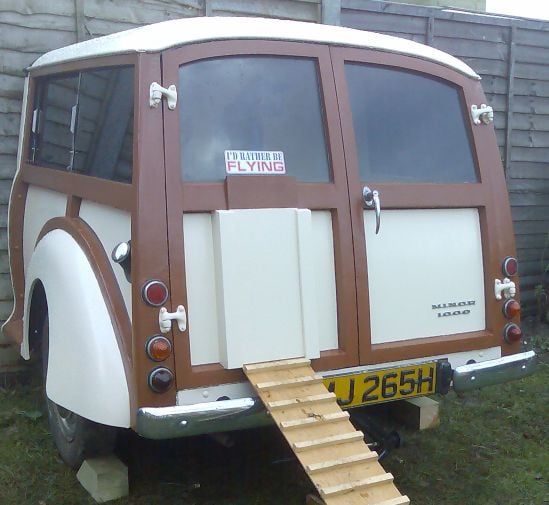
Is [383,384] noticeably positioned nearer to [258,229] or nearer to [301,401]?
[301,401]

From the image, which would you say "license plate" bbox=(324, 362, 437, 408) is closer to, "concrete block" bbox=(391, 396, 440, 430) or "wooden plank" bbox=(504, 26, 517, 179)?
"concrete block" bbox=(391, 396, 440, 430)

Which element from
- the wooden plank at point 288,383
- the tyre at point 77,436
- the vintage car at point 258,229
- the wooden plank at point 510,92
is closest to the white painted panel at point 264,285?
the vintage car at point 258,229

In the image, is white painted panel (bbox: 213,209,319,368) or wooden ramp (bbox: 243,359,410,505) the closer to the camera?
wooden ramp (bbox: 243,359,410,505)

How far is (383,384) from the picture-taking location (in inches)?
139

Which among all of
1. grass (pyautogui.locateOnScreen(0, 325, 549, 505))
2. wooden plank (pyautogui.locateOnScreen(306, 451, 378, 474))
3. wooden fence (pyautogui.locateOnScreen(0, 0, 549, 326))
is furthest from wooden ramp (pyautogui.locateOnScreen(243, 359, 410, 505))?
wooden fence (pyautogui.locateOnScreen(0, 0, 549, 326))

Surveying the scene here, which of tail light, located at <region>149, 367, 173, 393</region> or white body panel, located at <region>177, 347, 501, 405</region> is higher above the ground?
tail light, located at <region>149, 367, 173, 393</region>

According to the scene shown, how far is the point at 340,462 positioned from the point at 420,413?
1693 millimetres

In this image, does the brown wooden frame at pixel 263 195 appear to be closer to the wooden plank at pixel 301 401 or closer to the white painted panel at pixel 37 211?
the wooden plank at pixel 301 401

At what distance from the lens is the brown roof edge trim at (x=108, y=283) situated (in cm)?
310

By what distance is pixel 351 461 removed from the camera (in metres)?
2.96

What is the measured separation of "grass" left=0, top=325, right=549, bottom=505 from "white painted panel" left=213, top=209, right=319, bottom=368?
2.70 ft

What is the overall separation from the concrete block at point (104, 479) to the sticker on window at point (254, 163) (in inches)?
60.3

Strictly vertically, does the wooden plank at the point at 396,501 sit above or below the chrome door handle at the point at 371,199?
below

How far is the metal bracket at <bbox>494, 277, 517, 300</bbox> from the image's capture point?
12.6 feet
